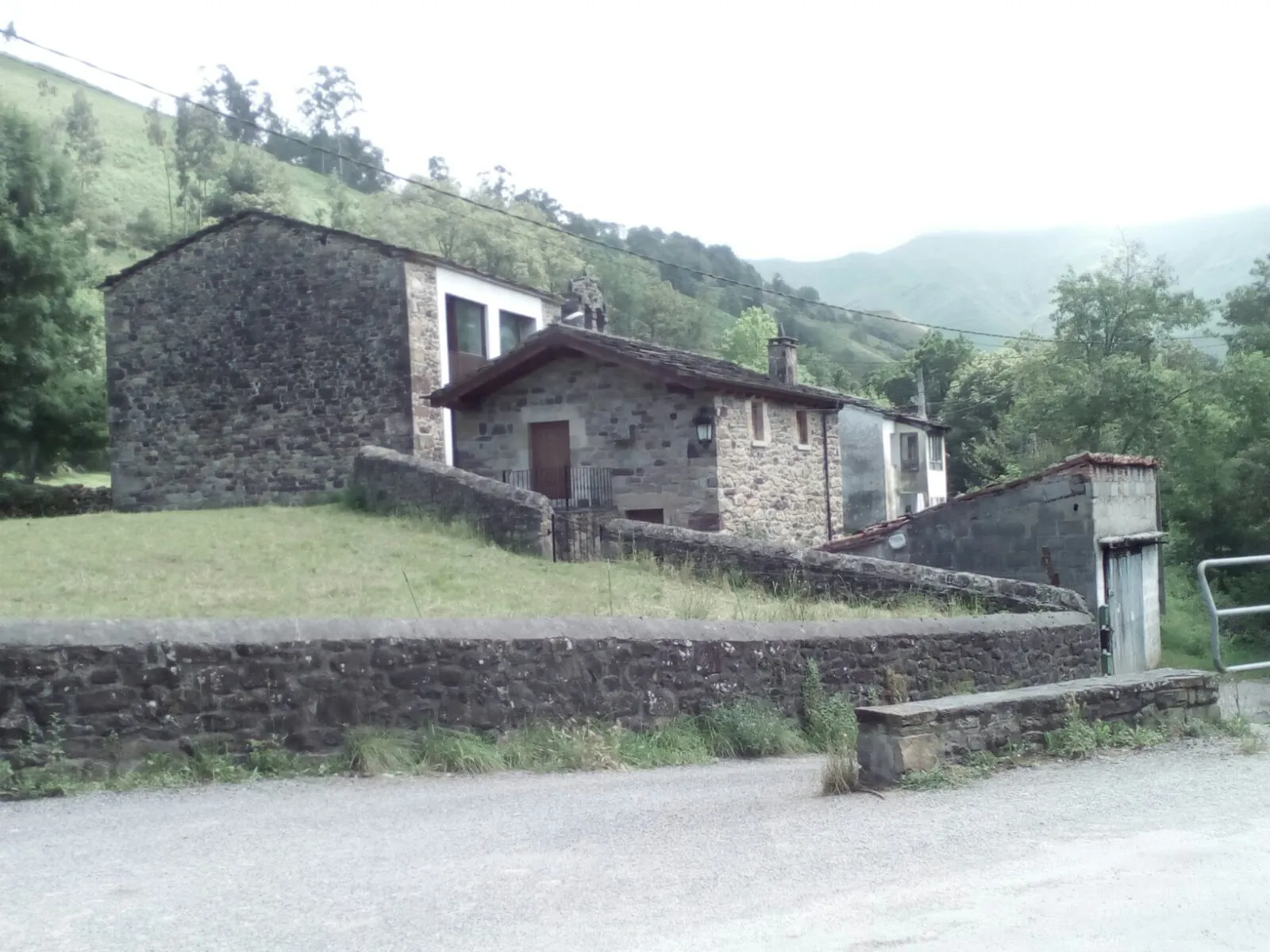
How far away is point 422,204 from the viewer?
71375mm

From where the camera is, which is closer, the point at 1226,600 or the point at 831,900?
the point at 831,900

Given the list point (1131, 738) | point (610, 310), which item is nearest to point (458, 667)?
point (1131, 738)

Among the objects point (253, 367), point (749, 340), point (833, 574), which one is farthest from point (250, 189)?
point (833, 574)

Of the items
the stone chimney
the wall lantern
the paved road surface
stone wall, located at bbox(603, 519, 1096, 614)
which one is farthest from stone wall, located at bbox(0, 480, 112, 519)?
the paved road surface

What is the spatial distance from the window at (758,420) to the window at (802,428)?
166 cm

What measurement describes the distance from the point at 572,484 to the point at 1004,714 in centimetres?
1548

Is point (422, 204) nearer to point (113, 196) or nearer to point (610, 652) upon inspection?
point (113, 196)

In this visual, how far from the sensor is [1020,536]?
19219 millimetres

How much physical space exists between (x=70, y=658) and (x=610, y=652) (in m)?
3.93

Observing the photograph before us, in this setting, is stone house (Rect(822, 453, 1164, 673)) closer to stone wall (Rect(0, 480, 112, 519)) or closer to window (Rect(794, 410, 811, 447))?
window (Rect(794, 410, 811, 447))

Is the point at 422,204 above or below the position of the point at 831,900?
above

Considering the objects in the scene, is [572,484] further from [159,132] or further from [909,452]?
[159,132]

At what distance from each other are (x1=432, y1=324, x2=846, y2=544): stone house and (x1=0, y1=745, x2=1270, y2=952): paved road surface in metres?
14.7

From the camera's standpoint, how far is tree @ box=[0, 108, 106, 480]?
99.6 feet
